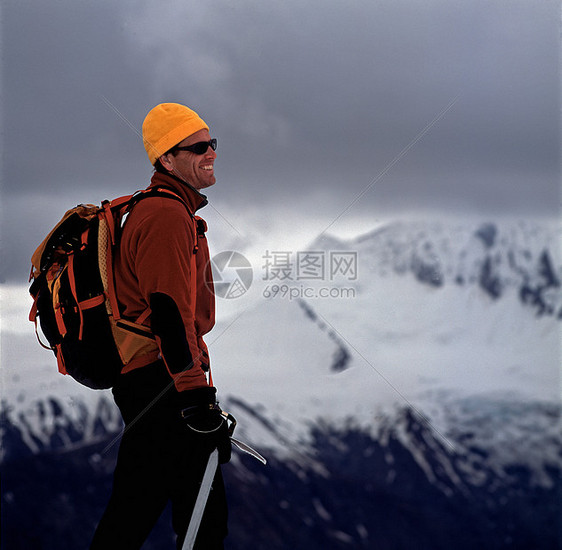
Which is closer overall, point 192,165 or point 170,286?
point 170,286

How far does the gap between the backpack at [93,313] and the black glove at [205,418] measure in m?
0.45

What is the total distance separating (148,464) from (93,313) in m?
1.05

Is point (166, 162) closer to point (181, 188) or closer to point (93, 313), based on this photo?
point (181, 188)

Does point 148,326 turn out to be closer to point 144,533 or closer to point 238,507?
point 144,533

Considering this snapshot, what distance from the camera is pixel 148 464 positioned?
173 inches

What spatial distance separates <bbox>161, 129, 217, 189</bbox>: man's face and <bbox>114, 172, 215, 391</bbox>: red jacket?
0.28m

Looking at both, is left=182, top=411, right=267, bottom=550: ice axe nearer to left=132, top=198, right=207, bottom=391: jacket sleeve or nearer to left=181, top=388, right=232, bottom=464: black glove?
left=181, top=388, right=232, bottom=464: black glove

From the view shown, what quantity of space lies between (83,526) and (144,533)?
188 metres

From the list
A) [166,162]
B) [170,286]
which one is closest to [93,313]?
[170,286]

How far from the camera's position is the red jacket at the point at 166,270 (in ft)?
13.7

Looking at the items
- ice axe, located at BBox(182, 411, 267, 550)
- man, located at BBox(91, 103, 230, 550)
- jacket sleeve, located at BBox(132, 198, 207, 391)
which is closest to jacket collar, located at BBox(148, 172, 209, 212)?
man, located at BBox(91, 103, 230, 550)

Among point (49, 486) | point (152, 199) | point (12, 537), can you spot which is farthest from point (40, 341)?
point (49, 486)

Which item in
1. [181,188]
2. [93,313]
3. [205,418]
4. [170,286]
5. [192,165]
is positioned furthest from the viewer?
[192,165]

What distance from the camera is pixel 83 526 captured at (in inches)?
6850
